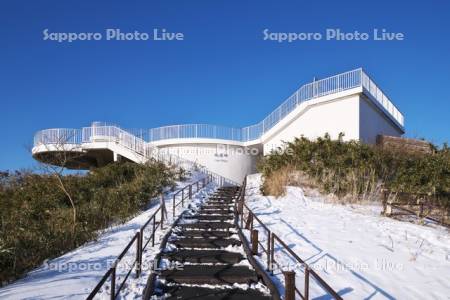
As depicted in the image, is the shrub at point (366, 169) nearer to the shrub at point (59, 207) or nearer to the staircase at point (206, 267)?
the staircase at point (206, 267)

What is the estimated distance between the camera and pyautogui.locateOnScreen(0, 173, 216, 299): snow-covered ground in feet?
17.8

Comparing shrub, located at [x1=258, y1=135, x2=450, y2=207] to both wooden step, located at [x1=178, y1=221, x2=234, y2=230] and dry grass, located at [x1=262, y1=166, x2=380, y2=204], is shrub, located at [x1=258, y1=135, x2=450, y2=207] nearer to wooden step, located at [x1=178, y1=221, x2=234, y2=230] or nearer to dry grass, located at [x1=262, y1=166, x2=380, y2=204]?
dry grass, located at [x1=262, y1=166, x2=380, y2=204]

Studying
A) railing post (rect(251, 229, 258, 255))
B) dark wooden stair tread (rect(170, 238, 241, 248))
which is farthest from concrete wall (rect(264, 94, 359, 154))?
railing post (rect(251, 229, 258, 255))

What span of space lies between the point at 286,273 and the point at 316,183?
10270mm

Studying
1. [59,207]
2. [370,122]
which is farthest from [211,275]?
[370,122]

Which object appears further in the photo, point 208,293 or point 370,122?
point 370,122

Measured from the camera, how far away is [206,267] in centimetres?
685

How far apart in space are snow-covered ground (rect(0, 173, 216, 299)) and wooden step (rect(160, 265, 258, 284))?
491 mm

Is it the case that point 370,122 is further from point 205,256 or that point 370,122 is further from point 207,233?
point 205,256

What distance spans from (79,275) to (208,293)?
2.14 meters

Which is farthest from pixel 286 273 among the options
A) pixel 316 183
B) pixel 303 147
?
pixel 303 147

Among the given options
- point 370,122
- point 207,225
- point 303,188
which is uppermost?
point 370,122

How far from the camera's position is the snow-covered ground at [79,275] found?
5.44m

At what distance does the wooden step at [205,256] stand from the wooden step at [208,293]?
4.18 feet
